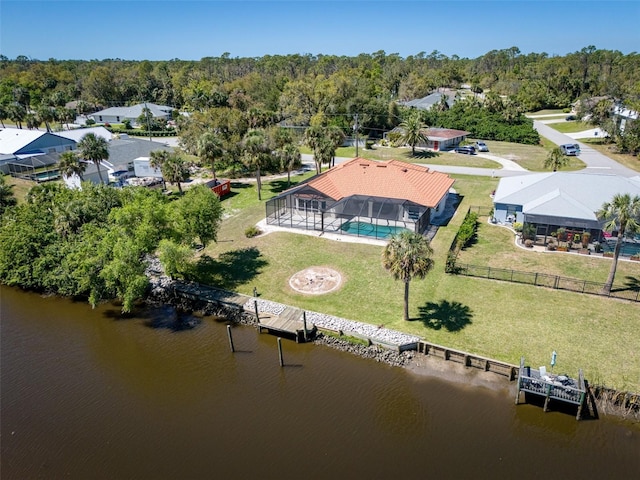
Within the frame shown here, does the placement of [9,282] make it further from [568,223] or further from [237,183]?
[568,223]

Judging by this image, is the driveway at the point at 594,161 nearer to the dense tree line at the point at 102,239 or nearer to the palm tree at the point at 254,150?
the palm tree at the point at 254,150

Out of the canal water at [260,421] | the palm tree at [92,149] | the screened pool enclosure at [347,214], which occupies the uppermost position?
the palm tree at [92,149]

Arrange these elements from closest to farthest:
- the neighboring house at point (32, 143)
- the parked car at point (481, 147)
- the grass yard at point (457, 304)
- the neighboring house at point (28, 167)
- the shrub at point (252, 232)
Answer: the grass yard at point (457, 304), the shrub at point (252, 232), the neighboring house at point (28, 167), the neighboring house at point (32, 143), the parked car at point (481, 147)

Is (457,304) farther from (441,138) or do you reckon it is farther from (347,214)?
(441,138)

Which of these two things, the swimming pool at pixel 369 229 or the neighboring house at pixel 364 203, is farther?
the neighboring house at pixel 364 203

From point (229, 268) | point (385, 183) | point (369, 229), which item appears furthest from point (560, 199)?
point (229, 268)

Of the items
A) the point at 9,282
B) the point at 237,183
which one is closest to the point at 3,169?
the point at 237,183

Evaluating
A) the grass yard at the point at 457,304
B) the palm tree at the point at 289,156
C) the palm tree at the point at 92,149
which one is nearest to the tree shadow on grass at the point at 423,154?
the palm tree at the point at 289,156

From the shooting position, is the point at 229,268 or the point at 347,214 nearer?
the point at 229,268
